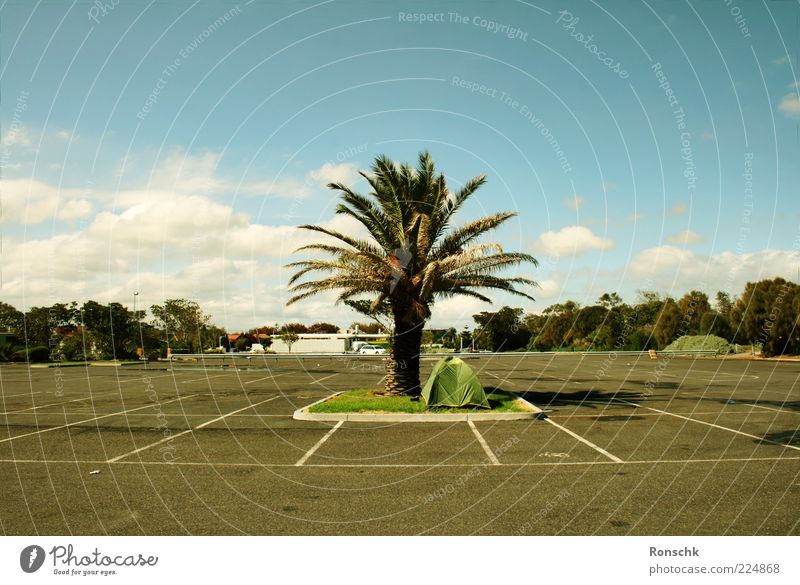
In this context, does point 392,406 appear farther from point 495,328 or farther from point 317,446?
point 495,328

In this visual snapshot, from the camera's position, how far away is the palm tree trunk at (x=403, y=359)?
18.5 meters

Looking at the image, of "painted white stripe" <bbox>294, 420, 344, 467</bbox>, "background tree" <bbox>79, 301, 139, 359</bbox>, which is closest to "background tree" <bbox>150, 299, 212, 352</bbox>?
"background tree" <bbox>79, 301, 139, 359</bbox>

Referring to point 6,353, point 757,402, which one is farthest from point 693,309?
point 6,353

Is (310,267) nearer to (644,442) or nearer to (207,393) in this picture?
(207,393)

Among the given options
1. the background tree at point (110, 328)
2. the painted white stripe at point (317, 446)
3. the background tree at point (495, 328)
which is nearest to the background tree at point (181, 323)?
the background tree at point (110, 328)

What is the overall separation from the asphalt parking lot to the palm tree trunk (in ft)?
12.0

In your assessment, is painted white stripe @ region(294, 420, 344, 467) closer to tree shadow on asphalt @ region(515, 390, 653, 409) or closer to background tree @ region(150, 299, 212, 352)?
tree shadow on asphalt @ region(515, 390, 653, 409)

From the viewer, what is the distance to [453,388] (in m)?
16.6

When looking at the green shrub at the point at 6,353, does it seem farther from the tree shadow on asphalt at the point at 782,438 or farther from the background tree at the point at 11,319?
the tree shadow on asphalt at the point at 782,438

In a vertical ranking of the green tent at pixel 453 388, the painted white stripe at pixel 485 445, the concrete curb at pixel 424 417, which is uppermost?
the green tent at pixel 453 388

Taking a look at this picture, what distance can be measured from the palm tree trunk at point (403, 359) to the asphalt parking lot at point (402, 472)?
3643 millimetres

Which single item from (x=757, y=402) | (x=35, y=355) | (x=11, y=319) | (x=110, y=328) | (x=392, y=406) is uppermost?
(x=11, y=319)

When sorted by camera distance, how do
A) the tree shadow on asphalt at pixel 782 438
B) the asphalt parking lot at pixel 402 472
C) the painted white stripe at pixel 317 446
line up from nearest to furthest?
the asphalt parking lot at pixel 402 472 → the painted white stripe at pixel 317 446 → the tree shadow on asphalt at pixel 782 438

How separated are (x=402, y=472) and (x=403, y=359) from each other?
9289 mm
